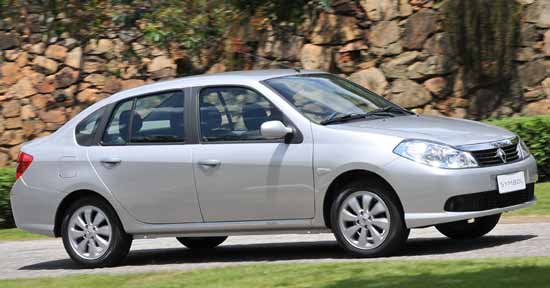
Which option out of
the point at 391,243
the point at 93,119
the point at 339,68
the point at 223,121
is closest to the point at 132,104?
the point at 93,119

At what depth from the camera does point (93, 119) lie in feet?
36.8

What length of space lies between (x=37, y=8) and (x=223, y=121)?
33.6 ft

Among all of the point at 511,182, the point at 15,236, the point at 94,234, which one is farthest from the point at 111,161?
the point at 15,236

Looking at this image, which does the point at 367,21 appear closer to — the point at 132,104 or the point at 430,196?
the point at 132,104

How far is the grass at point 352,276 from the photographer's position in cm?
809

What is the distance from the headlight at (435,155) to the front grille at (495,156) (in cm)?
8

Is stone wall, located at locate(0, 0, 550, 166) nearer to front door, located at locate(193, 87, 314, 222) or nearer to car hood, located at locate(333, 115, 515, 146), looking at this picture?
car hood, located at locate(333, 115, 515, 146)

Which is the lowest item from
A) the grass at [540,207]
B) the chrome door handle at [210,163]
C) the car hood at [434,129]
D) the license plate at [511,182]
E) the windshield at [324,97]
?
the grass at [540,207]

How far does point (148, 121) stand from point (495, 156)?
10.3 feet

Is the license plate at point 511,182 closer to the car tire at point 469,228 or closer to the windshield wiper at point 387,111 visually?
the car tire at point 469,228

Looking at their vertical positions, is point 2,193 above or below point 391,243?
below

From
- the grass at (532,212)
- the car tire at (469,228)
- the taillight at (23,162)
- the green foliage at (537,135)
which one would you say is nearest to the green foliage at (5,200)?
the grass at (532,212)

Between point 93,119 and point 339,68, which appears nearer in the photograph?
point 93,119

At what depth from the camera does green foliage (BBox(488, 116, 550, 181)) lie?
53.1 ft
